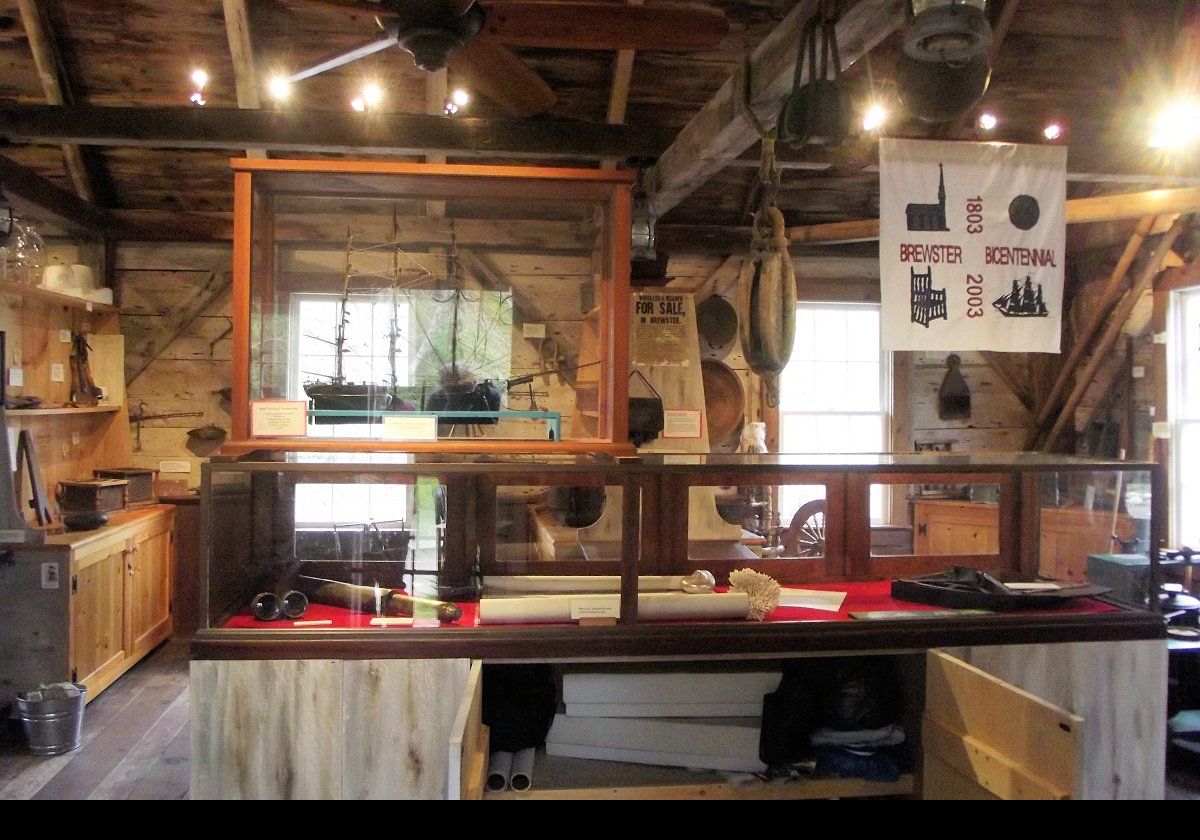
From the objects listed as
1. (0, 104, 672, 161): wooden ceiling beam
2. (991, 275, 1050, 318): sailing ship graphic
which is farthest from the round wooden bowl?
(991, 275, 1050, 318): sailing ship graphic

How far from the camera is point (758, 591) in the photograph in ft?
7.98

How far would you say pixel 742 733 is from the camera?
97.3 inches

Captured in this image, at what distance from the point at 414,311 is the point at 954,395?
219 inches

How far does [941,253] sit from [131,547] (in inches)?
192

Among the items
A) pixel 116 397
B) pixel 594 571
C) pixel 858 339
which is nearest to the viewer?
pixel 594 571

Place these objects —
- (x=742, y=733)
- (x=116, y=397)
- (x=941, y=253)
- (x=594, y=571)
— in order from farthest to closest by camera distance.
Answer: (x=116, y=397) < (x=941, y=253) < (x=594, y=571) < (x=742, y=733)

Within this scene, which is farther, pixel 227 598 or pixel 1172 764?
pixel 1172 764

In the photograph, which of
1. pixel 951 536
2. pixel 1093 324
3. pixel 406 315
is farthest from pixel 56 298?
pixel 1093 324

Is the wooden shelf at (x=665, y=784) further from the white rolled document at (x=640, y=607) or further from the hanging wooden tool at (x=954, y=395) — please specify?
the hanging wooden tool at (x=954, y=395)

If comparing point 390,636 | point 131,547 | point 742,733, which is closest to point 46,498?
point 131,547

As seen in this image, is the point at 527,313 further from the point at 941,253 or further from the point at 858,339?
the point at 858,339

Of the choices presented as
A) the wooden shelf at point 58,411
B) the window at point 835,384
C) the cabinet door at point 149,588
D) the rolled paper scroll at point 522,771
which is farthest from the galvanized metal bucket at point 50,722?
the window at point 835,384

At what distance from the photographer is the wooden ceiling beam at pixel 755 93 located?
7.50 ft

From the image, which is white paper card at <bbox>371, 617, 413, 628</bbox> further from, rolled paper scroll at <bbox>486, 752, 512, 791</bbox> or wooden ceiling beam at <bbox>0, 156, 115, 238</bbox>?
wooden ceiling beam at <bbox>0, 156, 115, 238</bbox>
